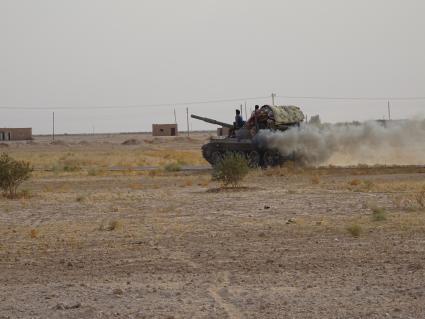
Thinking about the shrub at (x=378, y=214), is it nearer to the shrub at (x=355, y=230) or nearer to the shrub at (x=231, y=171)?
the shrub at (x=355, y=230)

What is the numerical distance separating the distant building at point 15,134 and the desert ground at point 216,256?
114 metres

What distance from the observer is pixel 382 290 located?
403 inches

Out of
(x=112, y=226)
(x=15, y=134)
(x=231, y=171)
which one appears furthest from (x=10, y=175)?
(x=15, y=134)

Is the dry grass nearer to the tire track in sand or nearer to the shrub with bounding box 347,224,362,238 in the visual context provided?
the shrub with bounding box 347,224,362,238

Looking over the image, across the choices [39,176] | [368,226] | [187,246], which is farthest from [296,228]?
[39,176]

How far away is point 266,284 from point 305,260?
73.4 inches

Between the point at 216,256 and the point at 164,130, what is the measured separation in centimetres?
13069

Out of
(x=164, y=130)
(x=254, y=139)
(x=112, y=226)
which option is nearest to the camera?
(x=112, y=226)

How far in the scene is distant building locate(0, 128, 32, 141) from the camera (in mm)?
135625

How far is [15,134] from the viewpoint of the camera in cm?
13750

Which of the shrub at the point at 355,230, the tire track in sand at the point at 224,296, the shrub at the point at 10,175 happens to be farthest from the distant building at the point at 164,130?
the tire track in sand at the point at 224,296

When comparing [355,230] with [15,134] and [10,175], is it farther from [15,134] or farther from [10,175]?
[15,134]

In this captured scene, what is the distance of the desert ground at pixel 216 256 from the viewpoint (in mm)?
9602

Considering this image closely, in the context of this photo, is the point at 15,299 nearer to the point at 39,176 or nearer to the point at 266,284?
the point at 266,284
